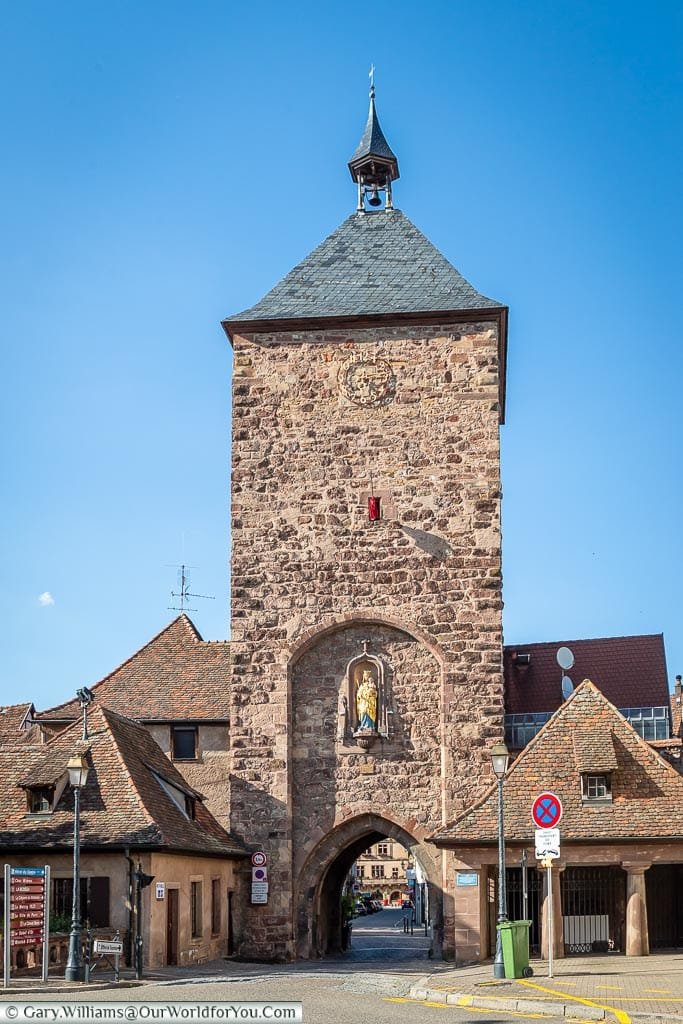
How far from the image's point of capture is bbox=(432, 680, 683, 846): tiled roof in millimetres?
25266

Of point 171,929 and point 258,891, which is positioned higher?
point 258,891

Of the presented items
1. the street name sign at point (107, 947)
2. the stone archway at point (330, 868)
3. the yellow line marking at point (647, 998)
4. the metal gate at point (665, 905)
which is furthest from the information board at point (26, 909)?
the metal gate at point (665, 905)

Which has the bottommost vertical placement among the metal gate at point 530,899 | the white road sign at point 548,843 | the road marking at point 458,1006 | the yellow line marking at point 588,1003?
the road marking at point 458,1006

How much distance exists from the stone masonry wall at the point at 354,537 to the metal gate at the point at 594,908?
3441mm

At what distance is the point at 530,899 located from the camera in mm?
25812

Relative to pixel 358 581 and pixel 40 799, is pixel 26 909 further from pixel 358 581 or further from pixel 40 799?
pixel 358 581

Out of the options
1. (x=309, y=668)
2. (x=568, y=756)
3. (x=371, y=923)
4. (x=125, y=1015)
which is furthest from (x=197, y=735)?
(x=371, y=923)

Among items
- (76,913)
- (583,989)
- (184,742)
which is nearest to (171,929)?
(76,913)

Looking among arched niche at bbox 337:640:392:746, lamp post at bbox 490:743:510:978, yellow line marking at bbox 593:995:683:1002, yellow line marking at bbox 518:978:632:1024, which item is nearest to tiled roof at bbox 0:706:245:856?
arched niche at bbox 337:640:392:746

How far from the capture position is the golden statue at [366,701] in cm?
2938

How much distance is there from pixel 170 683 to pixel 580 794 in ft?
39.8

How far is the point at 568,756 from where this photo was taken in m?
26.6

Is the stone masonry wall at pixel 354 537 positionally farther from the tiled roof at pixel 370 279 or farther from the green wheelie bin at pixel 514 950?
the green wheelie bin at pixel 514 950

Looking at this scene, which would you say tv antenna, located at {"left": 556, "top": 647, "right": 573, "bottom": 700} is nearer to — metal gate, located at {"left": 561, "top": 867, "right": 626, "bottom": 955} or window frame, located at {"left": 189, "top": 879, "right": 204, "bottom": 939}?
metal gate, located at {"left": 561, "top": 867, "right": 626, "bottom": 955}
